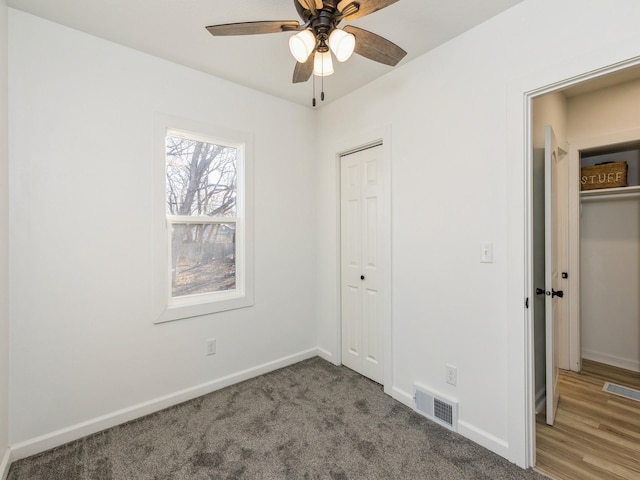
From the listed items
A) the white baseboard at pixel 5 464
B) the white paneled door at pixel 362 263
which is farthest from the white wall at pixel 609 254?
the white baseboard at pixel 5 464

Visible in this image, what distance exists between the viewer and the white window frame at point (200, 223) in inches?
91.8

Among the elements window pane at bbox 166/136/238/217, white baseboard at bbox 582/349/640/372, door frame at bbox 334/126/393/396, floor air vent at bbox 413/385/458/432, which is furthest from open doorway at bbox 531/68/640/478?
window pane at bbox 166/136/238/217

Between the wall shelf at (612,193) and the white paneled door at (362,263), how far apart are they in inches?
81.7

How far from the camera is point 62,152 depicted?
1.97m

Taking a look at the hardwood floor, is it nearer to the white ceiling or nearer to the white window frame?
the white window frame

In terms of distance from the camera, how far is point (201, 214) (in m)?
2.64

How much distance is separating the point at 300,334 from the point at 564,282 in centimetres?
263

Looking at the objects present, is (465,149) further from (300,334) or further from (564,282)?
(300,334)

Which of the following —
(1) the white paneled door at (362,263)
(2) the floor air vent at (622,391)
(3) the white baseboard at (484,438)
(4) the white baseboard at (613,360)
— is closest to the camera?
(3) the white baseboard at (484,438)

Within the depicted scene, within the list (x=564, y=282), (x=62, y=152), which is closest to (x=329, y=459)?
(x=62, y=152)

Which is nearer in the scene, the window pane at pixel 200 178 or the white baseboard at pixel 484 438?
the white baseboard at pixel 484 438

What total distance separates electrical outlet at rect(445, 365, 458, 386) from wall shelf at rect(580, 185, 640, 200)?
227 cm

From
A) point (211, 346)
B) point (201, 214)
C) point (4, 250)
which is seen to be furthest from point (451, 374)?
point (4, 250)

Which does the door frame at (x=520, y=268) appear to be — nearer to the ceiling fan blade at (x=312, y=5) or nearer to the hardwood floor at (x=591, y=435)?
the hardwood floor at (x=591, y=435)
